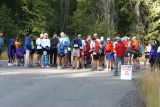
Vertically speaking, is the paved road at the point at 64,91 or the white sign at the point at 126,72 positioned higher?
the white sign at the point at 126,72

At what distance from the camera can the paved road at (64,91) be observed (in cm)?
1084

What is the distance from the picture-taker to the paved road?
10.8m

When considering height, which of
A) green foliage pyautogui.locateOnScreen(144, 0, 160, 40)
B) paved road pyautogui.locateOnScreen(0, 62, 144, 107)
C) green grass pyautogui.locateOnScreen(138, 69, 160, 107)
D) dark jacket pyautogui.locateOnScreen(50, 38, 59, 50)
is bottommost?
paved road pyautogui.locateOnScreen(0, 62, 144, 107)

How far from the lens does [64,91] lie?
12.8 meters

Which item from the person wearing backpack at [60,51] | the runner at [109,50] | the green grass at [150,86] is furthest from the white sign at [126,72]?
the person wearing backpack at [60,51]

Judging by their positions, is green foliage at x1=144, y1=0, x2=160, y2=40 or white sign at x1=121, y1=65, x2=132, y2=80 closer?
white sign at x1=121, y1=65, x2=132, y2=80

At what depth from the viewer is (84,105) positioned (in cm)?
1057

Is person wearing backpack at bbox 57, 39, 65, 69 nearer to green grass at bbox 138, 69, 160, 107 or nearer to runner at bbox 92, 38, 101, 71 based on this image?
runner at bbox 92, 38, 101, 71

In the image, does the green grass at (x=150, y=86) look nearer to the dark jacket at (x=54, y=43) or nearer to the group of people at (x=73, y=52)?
the group of people at (x=73, y=52)

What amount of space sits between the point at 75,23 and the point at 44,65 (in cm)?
2022

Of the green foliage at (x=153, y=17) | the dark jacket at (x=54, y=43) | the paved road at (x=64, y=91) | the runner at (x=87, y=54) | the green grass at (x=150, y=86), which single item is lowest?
the paved road at (x=64, y=91)

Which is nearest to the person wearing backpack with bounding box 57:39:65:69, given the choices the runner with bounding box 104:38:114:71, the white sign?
the runner with bounding box 104:38:114:71

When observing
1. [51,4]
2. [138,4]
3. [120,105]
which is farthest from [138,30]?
[120,105]

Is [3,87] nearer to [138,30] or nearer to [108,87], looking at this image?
[108,87]
